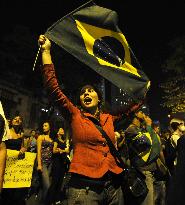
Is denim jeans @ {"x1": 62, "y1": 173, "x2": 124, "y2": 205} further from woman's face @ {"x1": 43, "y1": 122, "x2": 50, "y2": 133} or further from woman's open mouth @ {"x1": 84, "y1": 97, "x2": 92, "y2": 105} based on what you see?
woman's face @ {"x1": 43, "y1": 122, "x2": 50, "y2": 133}

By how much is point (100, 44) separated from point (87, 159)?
2190 millimetres

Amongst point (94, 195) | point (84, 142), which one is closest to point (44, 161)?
point (84, 142)

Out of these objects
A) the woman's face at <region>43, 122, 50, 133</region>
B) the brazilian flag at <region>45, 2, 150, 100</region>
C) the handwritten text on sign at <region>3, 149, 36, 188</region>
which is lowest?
the handwritten text on sign at <region>3, 149, 36, 188</region>

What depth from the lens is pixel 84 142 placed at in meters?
3.57

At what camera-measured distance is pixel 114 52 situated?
519 cm

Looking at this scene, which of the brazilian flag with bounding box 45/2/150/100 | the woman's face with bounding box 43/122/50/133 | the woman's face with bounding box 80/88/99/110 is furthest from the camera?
the woman's face with bounding box 43/122/50/133

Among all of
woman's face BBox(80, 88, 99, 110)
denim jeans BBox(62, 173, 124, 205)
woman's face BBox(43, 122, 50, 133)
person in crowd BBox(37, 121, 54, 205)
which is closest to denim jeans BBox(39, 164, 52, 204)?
person in crowd BBox(37, 121, 54, 205)

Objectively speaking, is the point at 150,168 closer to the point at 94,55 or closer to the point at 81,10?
the point at 94,55

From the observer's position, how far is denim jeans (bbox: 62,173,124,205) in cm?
337

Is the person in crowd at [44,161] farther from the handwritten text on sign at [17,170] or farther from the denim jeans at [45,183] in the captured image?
the handwritten text on sign at [17,170]

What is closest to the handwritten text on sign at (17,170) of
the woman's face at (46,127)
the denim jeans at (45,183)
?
the denim jeans at (45,183)

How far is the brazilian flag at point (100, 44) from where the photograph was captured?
462cm

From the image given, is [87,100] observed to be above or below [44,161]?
above

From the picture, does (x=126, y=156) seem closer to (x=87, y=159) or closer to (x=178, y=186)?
(x=87, y=159)
